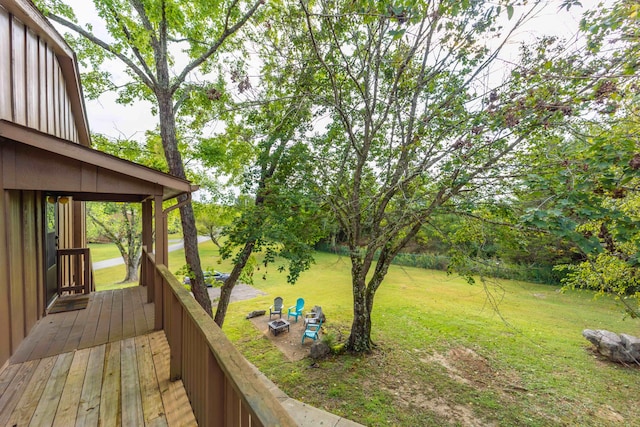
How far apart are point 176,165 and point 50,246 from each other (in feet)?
10.5

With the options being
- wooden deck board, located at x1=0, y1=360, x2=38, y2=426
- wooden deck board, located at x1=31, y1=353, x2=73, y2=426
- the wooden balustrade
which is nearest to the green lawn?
the wooden balustrade

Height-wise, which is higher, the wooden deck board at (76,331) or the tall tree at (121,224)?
the tall tree at (121,224)

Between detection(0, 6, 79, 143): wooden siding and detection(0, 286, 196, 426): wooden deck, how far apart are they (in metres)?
2.73

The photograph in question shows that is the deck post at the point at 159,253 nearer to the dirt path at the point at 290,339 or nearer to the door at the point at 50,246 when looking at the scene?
the door at the point at 50,246

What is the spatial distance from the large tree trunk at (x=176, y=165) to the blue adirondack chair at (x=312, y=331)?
3.44 m

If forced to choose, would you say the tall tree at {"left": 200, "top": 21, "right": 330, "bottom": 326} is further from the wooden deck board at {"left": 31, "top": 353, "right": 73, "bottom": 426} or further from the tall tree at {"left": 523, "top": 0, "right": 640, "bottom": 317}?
the tall tree at {"left": 523, "top": 0, "right": 640, "bottom": 317}

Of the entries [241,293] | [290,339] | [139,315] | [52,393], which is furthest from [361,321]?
[241,293]

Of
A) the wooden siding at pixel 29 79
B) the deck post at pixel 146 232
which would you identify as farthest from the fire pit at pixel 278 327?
the wooden siding at pixel 29 79

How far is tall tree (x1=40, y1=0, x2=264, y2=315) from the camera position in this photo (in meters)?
6.46

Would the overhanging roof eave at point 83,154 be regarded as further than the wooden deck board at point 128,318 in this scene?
No

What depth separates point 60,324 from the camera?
395 centimetres

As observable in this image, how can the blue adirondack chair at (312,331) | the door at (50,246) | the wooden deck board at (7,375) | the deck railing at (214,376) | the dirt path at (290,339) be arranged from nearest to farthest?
the deck railing at (214,376) < the wooden deck board at (7,375) < the door at (50,246) < the dirt path at (290,339) < the blue adirondack chair at (312,331)

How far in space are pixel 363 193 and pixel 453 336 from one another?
6589 millimetres

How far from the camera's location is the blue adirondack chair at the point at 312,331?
9274mm
